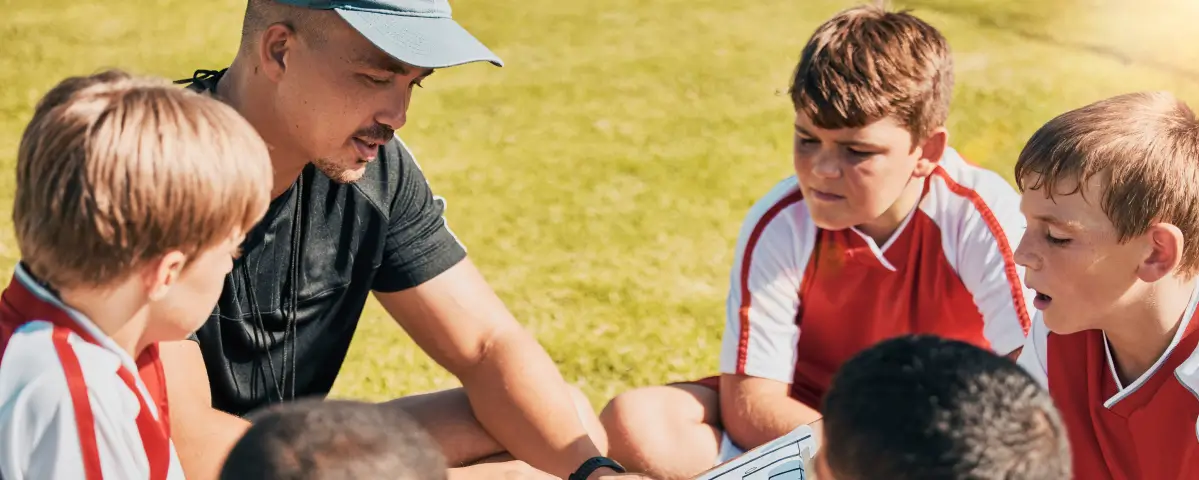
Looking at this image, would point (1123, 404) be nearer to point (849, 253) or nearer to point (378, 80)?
point (849, 253)

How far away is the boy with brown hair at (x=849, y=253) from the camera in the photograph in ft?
8.89

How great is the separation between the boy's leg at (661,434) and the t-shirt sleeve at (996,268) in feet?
2.32

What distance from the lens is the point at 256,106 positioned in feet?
7.98

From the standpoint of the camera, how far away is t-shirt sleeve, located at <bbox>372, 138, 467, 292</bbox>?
106 inches

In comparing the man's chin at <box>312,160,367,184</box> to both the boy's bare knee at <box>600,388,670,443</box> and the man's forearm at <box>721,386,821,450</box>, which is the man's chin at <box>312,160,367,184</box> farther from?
the man's forearm at <box>721,386,821,450</box>

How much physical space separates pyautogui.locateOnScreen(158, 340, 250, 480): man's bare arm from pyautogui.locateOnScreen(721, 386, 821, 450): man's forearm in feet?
3.77

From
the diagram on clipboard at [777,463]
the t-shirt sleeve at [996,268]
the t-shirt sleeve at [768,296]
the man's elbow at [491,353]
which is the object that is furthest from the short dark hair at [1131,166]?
the man's elbow at [491,353]

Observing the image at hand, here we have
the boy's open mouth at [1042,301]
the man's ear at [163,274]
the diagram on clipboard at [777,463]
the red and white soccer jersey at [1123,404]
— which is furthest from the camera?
the boy's open mouth at [1042,301]

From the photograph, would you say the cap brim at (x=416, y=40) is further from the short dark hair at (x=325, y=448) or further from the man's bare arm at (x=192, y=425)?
the short dark hair at (x=325, y=448)

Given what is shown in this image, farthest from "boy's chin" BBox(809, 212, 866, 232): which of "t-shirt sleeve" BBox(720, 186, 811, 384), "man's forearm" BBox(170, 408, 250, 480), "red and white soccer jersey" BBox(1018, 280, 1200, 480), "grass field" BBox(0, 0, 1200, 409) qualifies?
"man's forearm" BBox(170, 408, 250, 480)

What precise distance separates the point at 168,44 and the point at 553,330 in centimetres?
391

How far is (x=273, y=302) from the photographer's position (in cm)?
255

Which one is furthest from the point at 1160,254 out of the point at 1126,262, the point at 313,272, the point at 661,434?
the point at 313,272

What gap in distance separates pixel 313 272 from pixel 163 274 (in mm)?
850
